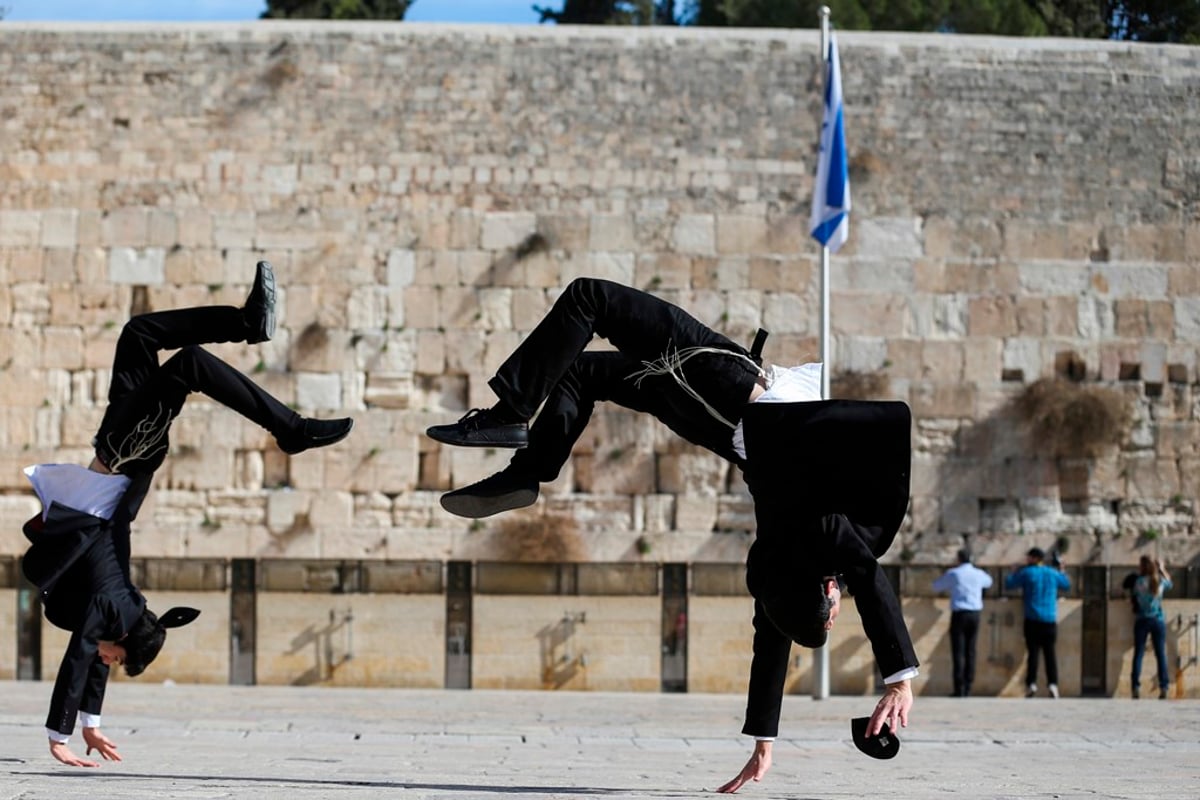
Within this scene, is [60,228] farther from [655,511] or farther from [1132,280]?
[1132,280]

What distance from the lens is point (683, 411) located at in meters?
6.70

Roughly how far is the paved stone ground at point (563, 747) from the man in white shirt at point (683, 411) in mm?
772

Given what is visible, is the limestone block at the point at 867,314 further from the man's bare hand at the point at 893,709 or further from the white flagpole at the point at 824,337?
the man's bare hand at the point at 893,709

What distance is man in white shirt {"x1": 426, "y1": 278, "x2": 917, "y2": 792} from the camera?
21.5 feet

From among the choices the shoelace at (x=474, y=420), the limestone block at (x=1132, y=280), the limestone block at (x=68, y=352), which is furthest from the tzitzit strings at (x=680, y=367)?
the limestone block at (x=1132, y=280)

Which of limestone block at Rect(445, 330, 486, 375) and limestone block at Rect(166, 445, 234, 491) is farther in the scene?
limestone block at Rect(445, 330, 486, 375)

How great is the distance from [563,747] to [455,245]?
722cm

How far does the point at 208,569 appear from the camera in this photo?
16609 mm

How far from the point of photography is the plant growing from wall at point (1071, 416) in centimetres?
1697

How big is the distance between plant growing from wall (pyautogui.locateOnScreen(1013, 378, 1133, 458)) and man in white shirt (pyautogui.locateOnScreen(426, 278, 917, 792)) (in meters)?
10.7

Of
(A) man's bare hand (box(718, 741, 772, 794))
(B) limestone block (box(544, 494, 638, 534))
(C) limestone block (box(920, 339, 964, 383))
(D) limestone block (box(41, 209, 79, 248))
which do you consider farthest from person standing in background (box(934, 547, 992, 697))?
(A) man's bare hand (box(718, 741, 772, 794))

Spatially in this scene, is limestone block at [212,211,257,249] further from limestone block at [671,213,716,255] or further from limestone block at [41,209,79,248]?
limestone block at [671,213,716,255]

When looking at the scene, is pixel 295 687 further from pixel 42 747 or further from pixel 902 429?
pixel 902 429

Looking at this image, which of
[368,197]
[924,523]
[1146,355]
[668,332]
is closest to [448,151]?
[368,197]
